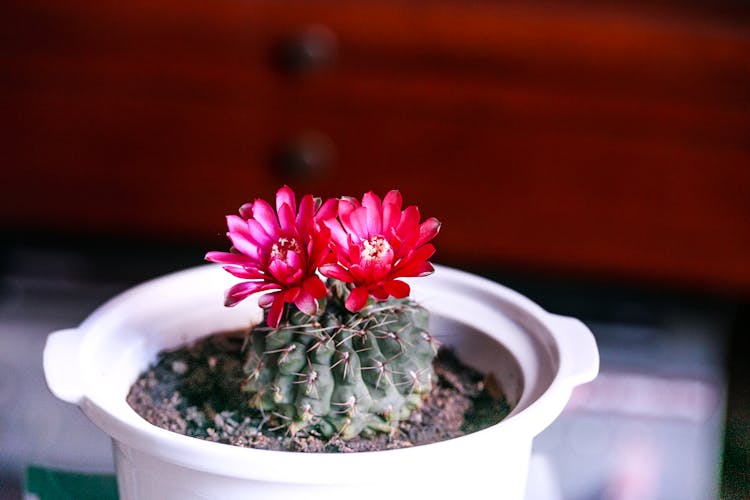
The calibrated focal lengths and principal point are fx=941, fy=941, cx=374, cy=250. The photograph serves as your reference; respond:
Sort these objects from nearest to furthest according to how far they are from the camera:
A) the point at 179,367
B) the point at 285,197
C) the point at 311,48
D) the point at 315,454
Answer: the point at 315,454, the point at 285,197, the point at 179,367, the point at 311,48

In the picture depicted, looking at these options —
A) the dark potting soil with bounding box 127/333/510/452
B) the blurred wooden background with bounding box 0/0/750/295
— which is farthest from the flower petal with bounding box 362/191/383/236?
the blurred wooden background with bounding box 0/0/750/295

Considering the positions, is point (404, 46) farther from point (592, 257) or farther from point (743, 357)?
point (743, 357)

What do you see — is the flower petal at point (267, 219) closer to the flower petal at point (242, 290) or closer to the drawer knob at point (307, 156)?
the flower petal at point (242, 290)

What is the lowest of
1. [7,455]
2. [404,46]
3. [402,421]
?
[7,455]

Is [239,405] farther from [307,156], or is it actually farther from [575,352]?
[307,156]

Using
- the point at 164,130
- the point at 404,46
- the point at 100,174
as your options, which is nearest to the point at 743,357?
the point at 404,46

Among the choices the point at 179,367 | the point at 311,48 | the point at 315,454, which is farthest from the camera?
the point at 311,48

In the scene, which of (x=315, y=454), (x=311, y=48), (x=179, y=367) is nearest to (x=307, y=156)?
(x=311, y=48)
